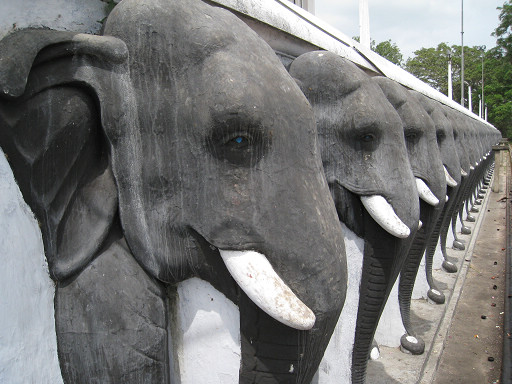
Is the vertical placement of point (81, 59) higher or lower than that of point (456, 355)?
higher

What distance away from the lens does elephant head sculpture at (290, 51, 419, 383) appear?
82.1 inches

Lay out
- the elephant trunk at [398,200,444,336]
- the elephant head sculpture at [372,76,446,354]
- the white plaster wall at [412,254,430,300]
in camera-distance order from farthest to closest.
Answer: the white plaster wall at [412,254,430,300] < the elephant trunk at [398,200,444,336] < the elephant head sculpture at [372,76,446,354]

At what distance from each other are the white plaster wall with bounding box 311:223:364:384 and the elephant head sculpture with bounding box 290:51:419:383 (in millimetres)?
111

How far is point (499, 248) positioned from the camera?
22.9ft

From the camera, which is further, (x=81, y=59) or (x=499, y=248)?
(x=499, y=248)

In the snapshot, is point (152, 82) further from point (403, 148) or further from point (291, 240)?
point (403, 148)

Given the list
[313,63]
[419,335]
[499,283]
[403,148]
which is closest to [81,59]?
[313,63]

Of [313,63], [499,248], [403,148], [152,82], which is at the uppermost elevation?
[313,63]

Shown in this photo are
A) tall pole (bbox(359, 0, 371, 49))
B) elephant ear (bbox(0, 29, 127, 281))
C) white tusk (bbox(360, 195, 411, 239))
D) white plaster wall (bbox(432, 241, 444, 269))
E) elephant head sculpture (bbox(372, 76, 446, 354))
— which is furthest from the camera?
white plaster wall (bbox(432, 241, 444, 269))

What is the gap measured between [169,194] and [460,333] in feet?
11.6

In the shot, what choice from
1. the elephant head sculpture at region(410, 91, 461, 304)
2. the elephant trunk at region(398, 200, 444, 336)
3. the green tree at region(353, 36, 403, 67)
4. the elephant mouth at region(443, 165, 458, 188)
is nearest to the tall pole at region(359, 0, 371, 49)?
the elephant head sculpture at region(410, 91, 461, 304)

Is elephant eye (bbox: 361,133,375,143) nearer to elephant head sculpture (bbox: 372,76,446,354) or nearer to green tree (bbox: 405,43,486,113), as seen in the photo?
Answer: elephant head sculpture (bbox: 372,76,446,354)

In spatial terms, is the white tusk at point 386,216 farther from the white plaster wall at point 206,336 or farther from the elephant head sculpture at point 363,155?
the white plaster wall at point 206,336

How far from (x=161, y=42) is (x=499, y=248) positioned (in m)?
6.92
